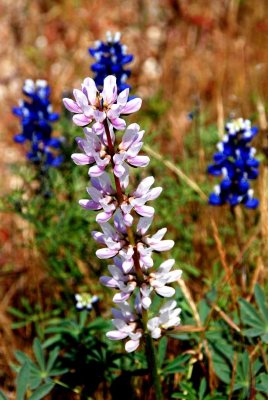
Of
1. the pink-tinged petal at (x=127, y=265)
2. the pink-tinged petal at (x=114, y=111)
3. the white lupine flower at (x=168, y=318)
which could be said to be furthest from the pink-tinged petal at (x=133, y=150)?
the white lupine flower at (x=168, y=318)

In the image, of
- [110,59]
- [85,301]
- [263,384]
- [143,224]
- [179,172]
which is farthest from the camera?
[179,172]

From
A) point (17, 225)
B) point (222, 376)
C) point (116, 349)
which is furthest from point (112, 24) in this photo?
point (222, 376)

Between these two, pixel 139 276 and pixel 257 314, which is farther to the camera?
pixel 257 314

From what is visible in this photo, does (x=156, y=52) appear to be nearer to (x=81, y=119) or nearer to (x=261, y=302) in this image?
(x=261, y=302)

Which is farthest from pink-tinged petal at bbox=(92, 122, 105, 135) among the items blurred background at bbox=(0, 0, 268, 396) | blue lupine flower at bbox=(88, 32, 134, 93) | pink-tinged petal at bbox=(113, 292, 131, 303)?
blurred background at bbox=(0, 0, 268, 396)

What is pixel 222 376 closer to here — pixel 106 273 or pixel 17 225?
pixel 106 273

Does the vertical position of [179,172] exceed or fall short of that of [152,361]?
it exceeds it

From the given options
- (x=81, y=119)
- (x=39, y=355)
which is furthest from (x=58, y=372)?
(x=81, y=119)
